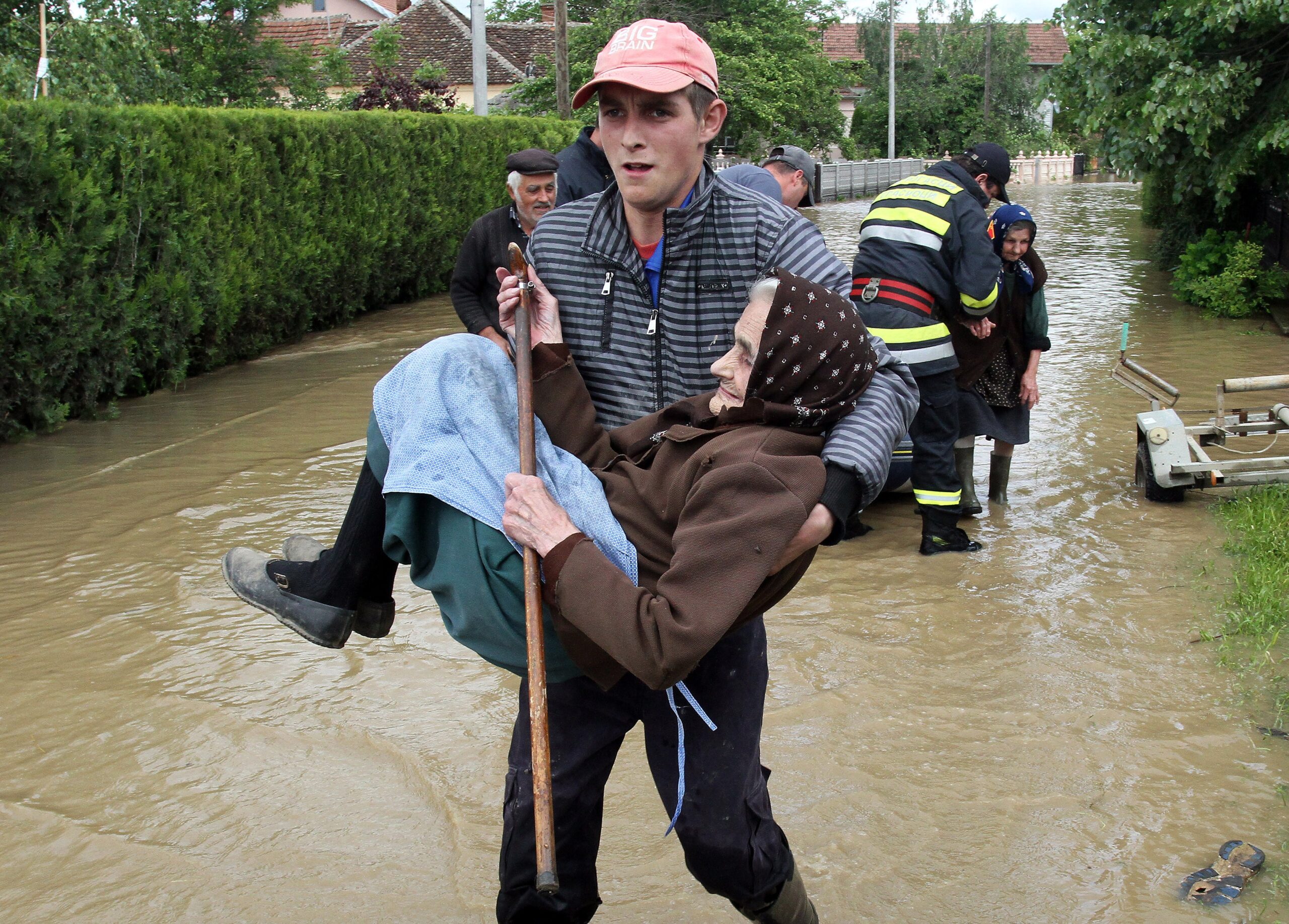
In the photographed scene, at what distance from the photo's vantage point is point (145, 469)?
310 inches

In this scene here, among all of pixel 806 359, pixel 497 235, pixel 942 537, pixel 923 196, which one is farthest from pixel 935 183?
pixel 806 359

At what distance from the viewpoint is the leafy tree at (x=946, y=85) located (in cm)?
5725

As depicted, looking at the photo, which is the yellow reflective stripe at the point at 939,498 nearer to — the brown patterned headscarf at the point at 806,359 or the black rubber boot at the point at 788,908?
the black rubber boot at the point at 788,908

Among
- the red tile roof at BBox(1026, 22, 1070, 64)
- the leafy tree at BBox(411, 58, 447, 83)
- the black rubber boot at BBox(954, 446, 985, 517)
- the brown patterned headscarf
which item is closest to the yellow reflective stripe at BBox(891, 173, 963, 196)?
the black rubber boot at BBox(954, 446, 985, 517)

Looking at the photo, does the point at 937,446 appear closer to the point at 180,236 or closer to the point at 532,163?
the point at 532,163

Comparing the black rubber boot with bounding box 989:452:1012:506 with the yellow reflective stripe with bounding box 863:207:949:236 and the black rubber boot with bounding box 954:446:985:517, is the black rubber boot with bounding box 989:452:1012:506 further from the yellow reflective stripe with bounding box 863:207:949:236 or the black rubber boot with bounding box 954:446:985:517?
the yellow reflective stripe with bounding box 863:207:949:236

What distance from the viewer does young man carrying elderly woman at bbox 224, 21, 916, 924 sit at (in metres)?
2.22

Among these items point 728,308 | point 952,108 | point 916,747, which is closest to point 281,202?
point 916,747

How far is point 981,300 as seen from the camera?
20.6ft

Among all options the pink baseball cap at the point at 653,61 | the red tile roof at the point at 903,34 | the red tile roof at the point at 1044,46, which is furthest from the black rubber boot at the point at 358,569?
the red tile roof at the point at 1044,46

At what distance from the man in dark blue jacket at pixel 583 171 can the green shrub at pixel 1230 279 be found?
395 inches

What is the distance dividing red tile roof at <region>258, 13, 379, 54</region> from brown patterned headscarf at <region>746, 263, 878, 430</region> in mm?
38740

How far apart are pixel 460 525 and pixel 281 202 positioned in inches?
416

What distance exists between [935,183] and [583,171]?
188cm
